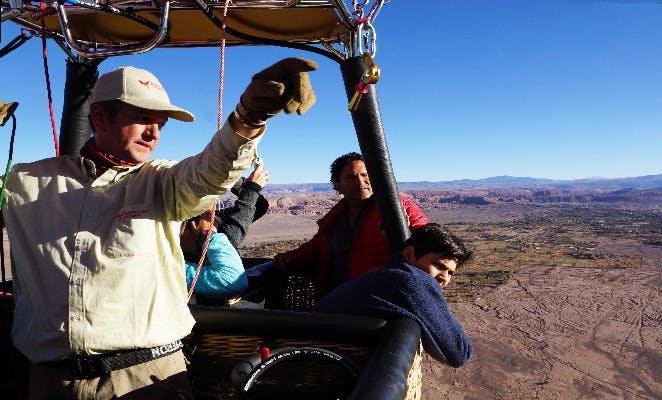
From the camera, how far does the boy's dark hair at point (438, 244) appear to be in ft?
7.14

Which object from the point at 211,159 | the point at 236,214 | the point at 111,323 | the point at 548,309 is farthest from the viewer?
the point at 548,309

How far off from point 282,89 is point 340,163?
243 centimetres

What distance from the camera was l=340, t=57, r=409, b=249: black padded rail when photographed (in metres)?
2.23

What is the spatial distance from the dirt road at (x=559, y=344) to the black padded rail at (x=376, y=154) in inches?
181

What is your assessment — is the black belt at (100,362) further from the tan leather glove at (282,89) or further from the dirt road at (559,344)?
the dirt road at (559,344)

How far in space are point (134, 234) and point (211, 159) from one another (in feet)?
1.09

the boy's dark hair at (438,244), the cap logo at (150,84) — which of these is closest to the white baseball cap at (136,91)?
the cap logo at (150,84)

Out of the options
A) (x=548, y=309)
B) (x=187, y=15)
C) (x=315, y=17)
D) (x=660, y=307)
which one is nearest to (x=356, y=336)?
(x=315, y=17)

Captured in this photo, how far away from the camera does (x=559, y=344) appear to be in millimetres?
8750

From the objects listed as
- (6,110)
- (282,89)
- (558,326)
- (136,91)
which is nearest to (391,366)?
(282,89)

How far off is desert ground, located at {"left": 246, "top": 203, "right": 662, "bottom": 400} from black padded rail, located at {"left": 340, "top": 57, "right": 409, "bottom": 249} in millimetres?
4572

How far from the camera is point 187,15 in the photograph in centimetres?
236

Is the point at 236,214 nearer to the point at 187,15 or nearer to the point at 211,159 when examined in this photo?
the point at 187,15

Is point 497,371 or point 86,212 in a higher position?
point 86,212
